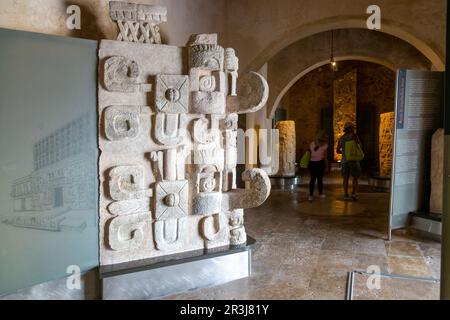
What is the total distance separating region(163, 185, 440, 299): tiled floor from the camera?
304 centimetres

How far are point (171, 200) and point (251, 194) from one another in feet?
2.33

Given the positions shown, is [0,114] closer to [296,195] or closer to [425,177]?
[425,177]

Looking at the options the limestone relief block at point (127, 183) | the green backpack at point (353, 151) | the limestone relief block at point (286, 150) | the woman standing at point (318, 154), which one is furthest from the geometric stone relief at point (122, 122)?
the limestone relief block at point (286, 150)

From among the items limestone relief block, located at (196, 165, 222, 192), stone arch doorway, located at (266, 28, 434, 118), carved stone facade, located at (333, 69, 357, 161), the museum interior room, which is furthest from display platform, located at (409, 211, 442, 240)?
carved stone facade, located at (333, 69, 357, 161)

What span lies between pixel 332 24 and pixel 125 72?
405cm

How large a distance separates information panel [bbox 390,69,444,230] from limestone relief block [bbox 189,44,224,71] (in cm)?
241

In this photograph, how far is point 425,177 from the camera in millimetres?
4727

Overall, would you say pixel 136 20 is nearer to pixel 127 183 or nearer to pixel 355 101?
pixel 127 183

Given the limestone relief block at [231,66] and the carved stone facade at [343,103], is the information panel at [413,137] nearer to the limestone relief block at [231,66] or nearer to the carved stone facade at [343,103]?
the limestone relief block at [231,66]

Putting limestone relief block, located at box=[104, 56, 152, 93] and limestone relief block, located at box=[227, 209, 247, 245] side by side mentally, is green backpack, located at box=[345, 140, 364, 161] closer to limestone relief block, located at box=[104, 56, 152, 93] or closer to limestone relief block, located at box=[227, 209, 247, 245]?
limestone relief block, located at box=[227, 209, 247, 245]

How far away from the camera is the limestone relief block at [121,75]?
9.37 ft

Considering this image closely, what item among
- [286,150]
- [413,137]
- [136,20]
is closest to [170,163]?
[136,20]

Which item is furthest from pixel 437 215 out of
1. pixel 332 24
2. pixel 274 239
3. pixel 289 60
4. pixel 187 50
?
pixel 289 60

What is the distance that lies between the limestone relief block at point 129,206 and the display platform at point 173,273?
0.41 m
